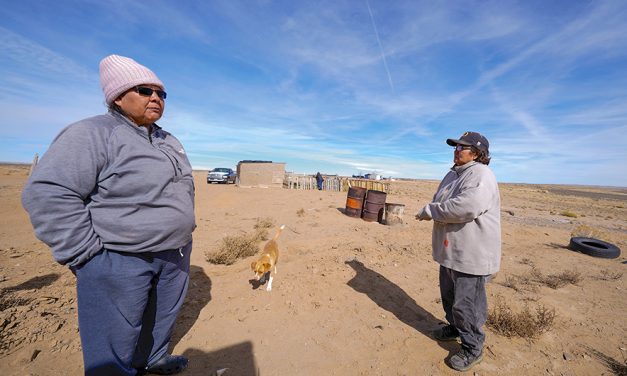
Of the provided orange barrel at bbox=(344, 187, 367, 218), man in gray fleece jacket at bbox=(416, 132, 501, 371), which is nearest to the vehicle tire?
orange barrel at bbox=(344, 187, 367, 218)

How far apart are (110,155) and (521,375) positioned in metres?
3.84

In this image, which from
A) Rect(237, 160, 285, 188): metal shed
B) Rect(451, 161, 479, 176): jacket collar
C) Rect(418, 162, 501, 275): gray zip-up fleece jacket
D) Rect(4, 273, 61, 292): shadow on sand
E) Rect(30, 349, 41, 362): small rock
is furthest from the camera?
Rect(237, 160, 285, 188): metal shed

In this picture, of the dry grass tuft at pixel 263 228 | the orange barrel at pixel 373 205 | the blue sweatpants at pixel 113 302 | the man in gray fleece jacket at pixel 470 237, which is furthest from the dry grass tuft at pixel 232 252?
the orange barrel at pixel 373 205

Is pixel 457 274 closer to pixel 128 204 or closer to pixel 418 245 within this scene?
pixel 128 204

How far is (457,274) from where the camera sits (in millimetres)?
2680

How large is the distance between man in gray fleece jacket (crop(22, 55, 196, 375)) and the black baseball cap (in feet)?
8.21

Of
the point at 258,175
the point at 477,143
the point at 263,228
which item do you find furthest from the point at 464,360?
the point at 258,175

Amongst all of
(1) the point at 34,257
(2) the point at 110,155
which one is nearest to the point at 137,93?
(2) the point at 110,155

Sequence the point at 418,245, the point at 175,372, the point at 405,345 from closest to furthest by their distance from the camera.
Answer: the point at 175,372, the point at 405,345, the point at 418,245

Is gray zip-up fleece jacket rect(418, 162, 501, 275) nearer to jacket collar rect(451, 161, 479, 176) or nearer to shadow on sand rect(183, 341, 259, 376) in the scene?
jacket collar rect(451, 161, 479, 176)

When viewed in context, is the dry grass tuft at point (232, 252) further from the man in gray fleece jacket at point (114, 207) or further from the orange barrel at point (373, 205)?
the orange barrel at point (373, 205)

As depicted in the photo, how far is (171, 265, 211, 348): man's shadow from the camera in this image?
3230 mm

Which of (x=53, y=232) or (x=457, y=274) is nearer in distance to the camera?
(x=53, y=232)

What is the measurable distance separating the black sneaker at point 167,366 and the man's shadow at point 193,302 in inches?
18.7
